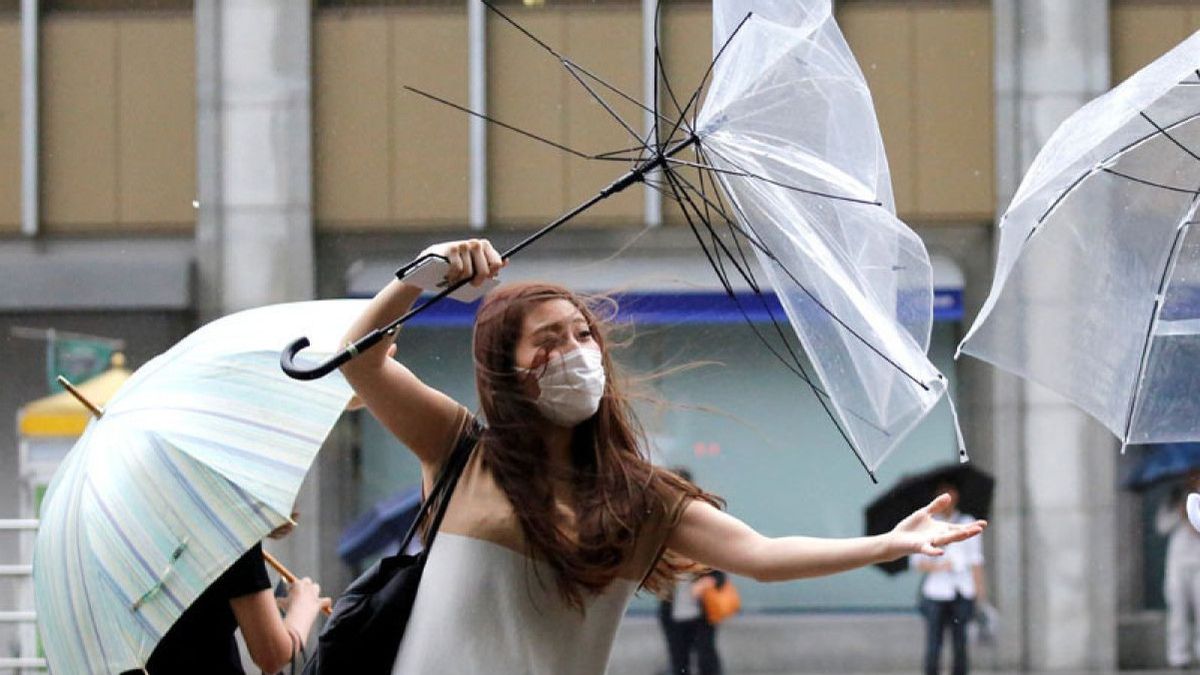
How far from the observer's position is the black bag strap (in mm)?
2846

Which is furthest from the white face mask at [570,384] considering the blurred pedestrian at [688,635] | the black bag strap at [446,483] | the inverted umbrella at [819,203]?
the blurred pedestrian at [688,635]

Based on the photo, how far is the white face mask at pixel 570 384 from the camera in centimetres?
284

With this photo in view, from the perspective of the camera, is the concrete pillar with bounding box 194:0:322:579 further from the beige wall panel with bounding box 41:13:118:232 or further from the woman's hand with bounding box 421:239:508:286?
the woman's hand with bounding box 421:239:508:286

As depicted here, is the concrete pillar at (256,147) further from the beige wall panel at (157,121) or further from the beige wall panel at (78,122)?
the beige wall panel at (78,122)

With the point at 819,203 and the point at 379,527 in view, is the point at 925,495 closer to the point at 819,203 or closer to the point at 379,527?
the point at 379,527

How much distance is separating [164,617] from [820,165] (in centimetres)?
144

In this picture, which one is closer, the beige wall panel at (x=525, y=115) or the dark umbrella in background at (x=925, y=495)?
the beige wall panel at (x=525, y=115)

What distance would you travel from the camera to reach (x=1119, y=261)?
13.9ft

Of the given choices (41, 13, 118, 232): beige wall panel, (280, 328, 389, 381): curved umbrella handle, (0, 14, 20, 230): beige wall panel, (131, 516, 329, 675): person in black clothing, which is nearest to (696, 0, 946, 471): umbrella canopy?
(280, 328, 389, 381): curved umbrella handle

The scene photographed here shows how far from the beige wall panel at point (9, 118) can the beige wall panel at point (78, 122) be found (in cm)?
16

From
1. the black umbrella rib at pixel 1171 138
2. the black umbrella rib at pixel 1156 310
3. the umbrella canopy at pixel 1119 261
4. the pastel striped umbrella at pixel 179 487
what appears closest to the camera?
the pastel striped umbrella at pixel 179 487

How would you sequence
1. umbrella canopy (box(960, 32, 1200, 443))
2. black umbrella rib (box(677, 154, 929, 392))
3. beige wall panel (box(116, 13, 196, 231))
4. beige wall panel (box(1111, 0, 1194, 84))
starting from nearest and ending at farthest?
1. black umbrella rib (box(677, 154, 929, 392))
2. umbrella canopy (box(960, 32, 1200, 443))
3. beige wall panel (box(1111, 0, 1194, 84))
4. beige wall panel (box(116, 13, 196, 231))

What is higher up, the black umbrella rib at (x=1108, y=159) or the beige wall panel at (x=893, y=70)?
the beige wall panel at (x=893, y=70)

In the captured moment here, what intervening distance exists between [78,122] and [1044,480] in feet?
20.8
